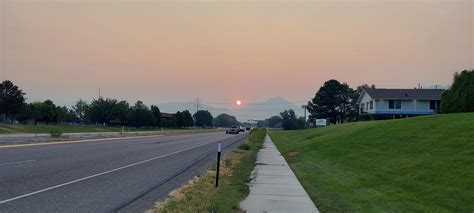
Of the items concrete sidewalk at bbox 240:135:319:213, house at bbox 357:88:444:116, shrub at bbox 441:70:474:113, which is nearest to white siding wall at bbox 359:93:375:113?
house at bbox 357:88:444:116

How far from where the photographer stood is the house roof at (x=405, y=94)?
71.3 meters

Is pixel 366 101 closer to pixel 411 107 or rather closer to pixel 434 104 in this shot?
pixel 411 107

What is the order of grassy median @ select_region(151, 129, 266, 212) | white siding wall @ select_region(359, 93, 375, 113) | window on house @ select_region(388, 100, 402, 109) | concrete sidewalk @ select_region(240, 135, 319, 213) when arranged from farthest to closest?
1. white siding wall @ select_region(359, 93, 375, 113)
2. window on house @ select_region(388, 100, 402, 109)
3. concrete sidewalk @ select_region(240, 135, 319, 213)
4. grassy median @ select_region(151, 129, 266, 212)

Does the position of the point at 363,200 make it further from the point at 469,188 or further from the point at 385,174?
the point at 385,174

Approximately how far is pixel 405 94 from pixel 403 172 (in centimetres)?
6170

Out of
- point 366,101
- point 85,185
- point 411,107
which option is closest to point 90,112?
point 366,101

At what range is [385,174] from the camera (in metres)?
14.9

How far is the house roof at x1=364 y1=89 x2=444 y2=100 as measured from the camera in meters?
71.3

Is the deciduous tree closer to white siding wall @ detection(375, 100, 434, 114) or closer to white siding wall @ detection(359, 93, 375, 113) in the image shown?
white siding wall @ detection(359, 93, 375, 113)

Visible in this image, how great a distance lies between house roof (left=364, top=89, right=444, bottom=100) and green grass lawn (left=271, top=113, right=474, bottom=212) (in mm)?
50463

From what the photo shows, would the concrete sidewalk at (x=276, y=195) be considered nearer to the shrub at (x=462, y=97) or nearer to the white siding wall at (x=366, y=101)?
the shrub at (x=462, y=97)

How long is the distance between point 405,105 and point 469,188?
64.3 metres

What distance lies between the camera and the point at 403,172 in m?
14.4

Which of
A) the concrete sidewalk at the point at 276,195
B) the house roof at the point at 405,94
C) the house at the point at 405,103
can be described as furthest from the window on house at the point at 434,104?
the concrete sidewalk at the point at 276,195
